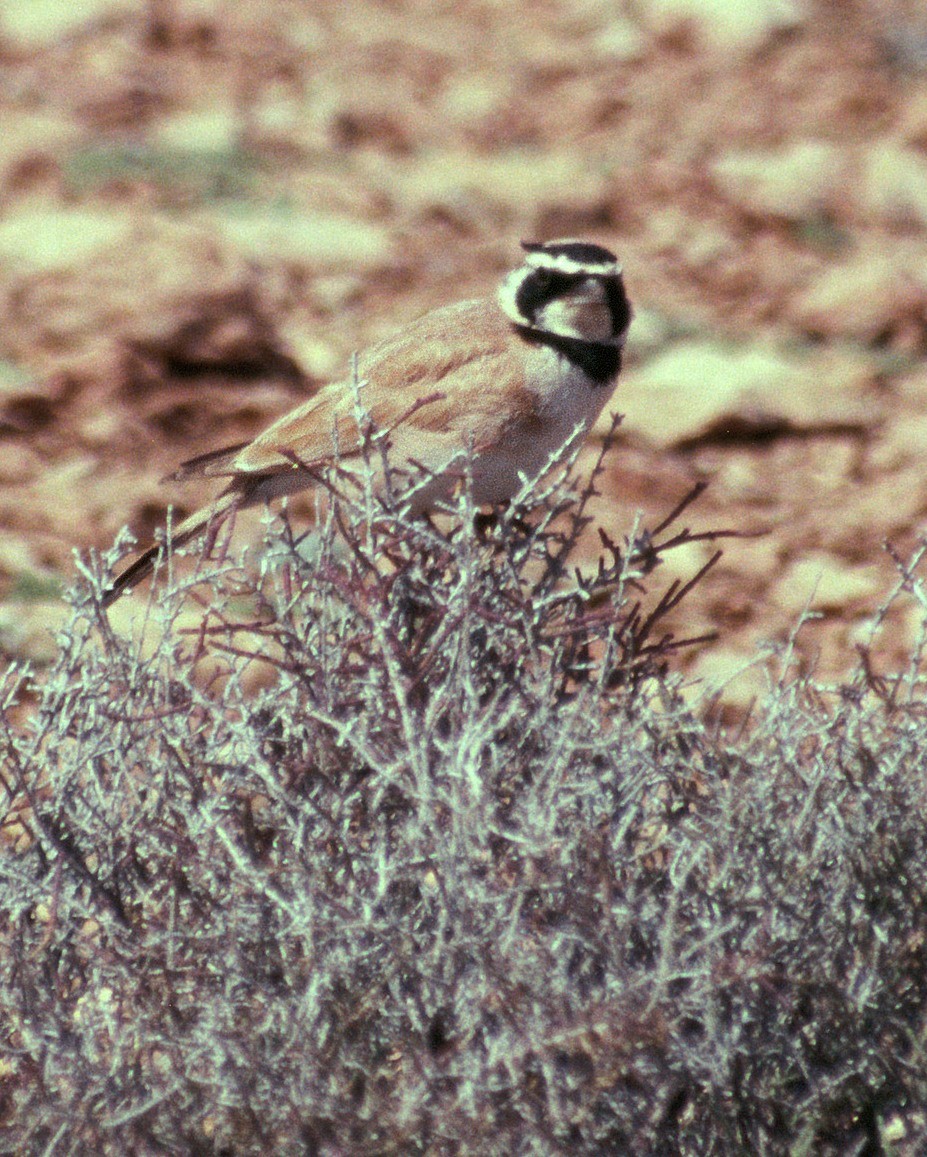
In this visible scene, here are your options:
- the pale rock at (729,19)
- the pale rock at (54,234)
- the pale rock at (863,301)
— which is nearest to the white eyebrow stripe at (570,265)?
the pale rock at (863,301)

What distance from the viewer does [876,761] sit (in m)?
3.23

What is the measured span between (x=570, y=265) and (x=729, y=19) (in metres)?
6.64

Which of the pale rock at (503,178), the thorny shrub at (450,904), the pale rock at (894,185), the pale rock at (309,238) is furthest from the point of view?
the pale rock at (503,178)

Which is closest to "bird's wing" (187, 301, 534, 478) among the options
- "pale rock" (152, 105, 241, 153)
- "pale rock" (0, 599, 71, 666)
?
"pale rock" (0, 599, 71, 666)

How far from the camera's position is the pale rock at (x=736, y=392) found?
7355 mm

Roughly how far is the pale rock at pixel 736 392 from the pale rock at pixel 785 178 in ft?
4.52

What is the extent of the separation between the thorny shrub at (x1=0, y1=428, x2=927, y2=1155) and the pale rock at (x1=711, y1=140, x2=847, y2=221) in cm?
591

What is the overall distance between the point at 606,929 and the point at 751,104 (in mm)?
8008

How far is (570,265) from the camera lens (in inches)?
182

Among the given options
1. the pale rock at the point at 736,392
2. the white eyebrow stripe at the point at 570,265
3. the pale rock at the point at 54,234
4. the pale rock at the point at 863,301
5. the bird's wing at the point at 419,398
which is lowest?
the bird's wing at the point at 419,398

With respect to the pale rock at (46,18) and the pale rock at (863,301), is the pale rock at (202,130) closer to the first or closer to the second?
the pale rock at (46,18)

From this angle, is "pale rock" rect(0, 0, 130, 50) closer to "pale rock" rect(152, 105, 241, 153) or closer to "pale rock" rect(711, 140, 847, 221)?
"pale rock" rect(152, 105, 241, 153)

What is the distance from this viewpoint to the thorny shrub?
2820 millimetres

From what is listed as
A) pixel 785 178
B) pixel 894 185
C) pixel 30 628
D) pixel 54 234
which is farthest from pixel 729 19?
pixel 30 628
